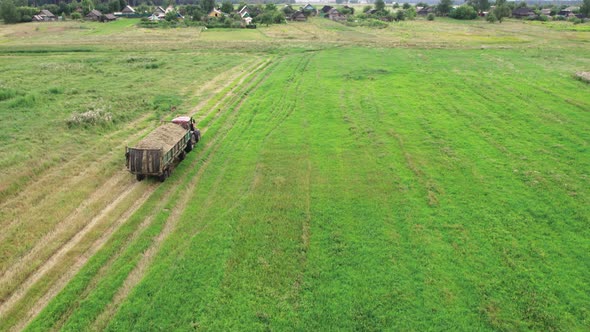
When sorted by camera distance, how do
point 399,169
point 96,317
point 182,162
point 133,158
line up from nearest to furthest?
point 96,317 < point 133,158 < point 399,169 < point 182,162

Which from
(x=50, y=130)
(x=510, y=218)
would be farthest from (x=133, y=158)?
(x=510, y=218)

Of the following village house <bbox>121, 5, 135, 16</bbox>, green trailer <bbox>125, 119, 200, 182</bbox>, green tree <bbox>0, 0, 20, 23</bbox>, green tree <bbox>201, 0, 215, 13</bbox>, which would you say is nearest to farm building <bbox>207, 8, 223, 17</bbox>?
green tree <bbox>201, 0, 215, 13</bbox>

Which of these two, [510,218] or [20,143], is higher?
[20,143]

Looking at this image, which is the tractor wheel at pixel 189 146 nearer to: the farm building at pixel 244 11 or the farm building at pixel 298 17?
the farm building at pixel 298 17

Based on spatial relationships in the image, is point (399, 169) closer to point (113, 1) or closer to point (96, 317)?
point (96, 317)

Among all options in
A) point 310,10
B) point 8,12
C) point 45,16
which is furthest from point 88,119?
point 310,10

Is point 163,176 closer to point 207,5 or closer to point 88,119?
point 88,119
